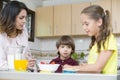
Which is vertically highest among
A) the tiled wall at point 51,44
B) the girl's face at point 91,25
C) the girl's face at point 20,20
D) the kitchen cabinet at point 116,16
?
the kitchen cabinet at point 116,16

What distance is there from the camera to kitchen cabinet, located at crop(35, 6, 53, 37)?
15.3ft

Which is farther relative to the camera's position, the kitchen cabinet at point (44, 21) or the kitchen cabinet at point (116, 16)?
the kitchen cabinet at point (44, 21)

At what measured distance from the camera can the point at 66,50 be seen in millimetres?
2256

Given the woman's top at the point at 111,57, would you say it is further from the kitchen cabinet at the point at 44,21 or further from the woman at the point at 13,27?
the kitchen cabinet at the point at 44,21

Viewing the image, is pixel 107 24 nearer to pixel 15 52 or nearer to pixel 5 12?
pixel 15 52

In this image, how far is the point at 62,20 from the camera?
180 inches

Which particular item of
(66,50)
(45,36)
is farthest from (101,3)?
(66,50)

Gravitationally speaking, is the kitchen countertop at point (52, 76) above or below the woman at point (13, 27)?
below

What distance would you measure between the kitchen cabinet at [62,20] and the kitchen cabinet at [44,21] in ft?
0.34

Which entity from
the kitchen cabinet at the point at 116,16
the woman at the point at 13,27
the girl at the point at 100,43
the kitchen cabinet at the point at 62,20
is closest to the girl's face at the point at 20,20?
Result: the woman at the point at 13,27

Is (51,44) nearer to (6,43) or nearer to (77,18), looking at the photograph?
(77,18)

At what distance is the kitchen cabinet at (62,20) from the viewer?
4512mm

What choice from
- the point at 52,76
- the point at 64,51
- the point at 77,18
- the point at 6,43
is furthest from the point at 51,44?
the point at 52,76

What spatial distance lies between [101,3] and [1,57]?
9.91 feet
